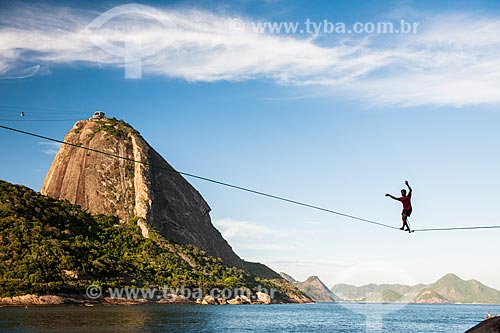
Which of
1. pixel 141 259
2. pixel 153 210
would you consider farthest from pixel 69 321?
pixel 153 210

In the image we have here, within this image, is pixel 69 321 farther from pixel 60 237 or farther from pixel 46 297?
pixel 60 237

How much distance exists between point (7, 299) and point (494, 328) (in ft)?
313

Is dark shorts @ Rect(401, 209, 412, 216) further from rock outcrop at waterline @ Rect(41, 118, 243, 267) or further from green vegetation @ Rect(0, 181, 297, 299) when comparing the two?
rock outcrop at waterline @ Rect(41, 118, 243, 267)

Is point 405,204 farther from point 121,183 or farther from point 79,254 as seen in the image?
point 121,183

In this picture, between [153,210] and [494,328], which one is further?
[153,210]

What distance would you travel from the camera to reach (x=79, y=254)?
122750 mm

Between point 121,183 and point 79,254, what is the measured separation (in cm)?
5626

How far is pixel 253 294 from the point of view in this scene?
184375mm

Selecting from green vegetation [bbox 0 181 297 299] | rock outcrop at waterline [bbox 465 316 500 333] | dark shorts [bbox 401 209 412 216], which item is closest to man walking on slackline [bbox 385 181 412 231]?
dark shorts [bbox 401 209 412 216]

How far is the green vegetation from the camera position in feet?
340

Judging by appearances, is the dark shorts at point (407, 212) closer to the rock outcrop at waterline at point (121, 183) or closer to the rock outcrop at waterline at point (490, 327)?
the rock outcrop at waterline at point (490, 327)

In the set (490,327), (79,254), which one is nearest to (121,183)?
(79,254)

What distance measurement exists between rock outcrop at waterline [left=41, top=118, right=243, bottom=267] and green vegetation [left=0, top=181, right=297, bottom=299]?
689cm

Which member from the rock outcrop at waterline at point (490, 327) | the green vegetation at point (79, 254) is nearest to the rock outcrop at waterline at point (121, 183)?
the green vegetation at point (79, 254)
